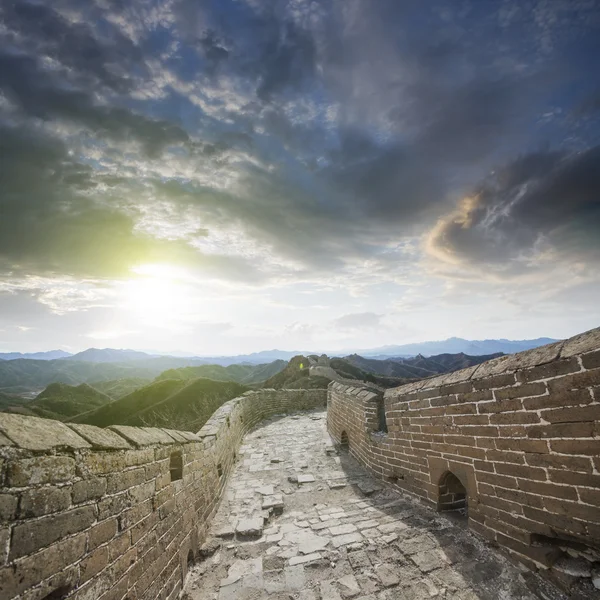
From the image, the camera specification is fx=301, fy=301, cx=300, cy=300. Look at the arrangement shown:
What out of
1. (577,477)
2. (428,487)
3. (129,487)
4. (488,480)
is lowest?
(428,487)

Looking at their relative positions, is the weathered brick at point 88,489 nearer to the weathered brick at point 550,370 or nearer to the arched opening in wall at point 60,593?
the arched opening in wall at point 60,593

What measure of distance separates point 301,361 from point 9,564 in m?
37.5

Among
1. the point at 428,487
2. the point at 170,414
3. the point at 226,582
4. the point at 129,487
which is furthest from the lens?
the point at 170,414

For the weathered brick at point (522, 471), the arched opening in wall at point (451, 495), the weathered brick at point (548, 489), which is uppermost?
the weathered brick at point (522, 471)

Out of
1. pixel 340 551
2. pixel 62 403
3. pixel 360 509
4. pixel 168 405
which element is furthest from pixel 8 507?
pixel 62 403

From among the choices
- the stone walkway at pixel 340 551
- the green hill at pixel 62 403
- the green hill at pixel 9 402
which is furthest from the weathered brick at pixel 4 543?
the green hill at pixel 9 402

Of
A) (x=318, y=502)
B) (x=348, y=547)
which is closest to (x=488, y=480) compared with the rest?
(x=348, y=547)

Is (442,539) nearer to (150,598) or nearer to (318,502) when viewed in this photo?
(318,502)

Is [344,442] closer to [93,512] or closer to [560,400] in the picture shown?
[560,400]

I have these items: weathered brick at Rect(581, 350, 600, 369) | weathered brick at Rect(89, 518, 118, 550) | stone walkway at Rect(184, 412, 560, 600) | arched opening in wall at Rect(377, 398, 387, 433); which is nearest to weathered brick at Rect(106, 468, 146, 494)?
weathered brick at Rect(89, 518, 118, 550)

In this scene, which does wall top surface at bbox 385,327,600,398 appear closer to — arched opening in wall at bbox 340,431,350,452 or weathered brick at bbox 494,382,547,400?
weathered brick at bbox 494,382,547,400

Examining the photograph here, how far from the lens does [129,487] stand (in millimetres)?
2523

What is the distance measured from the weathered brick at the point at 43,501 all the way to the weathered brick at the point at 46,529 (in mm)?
37

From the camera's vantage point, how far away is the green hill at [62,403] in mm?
42875
